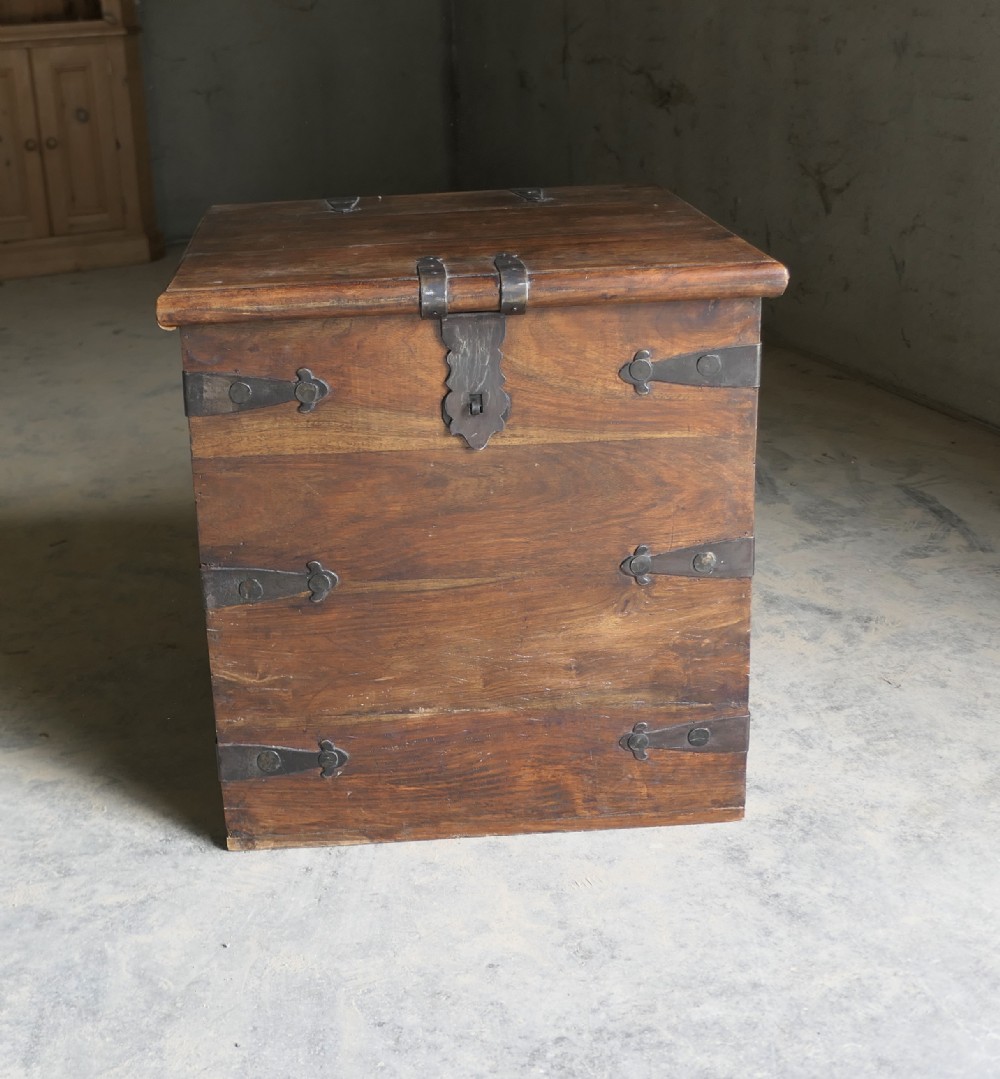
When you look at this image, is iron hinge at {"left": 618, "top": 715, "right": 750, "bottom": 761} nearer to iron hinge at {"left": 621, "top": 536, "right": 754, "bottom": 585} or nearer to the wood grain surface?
the wood grain surface

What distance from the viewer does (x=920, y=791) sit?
1927 mm

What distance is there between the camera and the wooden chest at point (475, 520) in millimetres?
1605

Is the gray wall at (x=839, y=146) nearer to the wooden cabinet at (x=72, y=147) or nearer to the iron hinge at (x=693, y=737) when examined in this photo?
the wooden cabinet at (x=72, y=147)

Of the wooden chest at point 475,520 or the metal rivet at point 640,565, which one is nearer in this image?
→ the wooden chest at point 475,520

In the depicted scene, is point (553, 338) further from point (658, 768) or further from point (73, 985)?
point (73, 985)

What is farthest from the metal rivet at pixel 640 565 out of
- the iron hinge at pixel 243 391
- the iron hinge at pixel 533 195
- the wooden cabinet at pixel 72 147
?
the wooden cabinet at pixel 72 147

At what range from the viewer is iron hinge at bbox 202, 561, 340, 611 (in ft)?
5.55

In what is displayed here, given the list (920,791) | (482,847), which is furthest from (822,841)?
(482,847)

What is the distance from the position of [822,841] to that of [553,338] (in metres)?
0.79

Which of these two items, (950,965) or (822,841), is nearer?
(950,965)

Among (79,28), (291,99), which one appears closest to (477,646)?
(79,28)

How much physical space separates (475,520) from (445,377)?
19 cm

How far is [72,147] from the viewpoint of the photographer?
5270mm

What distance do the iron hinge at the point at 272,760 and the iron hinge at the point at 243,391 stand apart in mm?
467
